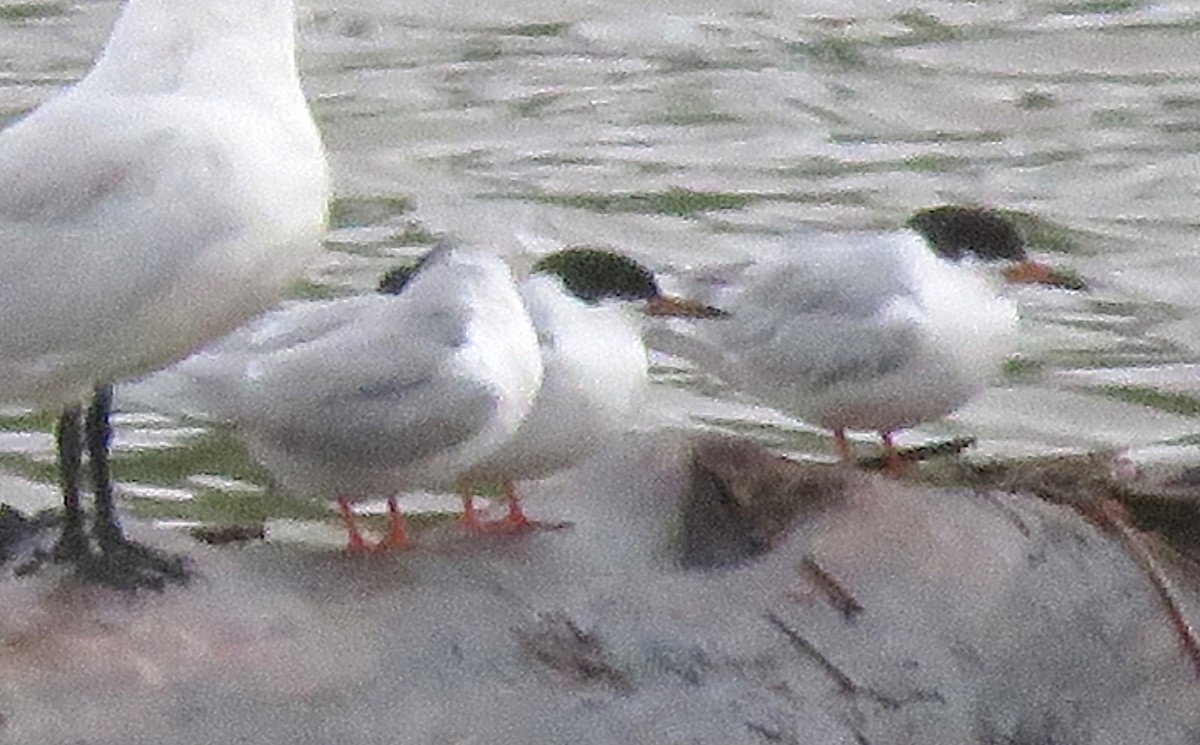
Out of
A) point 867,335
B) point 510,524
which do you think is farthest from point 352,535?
point 867,335

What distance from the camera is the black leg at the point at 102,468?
209 inches

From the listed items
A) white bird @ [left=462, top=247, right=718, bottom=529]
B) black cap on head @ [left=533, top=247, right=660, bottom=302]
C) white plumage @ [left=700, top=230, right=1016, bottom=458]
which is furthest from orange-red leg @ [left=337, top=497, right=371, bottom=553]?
white plumage @ [left=700, top=230, right=1016, bottom=458]

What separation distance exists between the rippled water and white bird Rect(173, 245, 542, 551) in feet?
10.0

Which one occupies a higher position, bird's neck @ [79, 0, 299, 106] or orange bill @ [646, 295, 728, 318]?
bird's neck @ [79, 0, 299, 106]

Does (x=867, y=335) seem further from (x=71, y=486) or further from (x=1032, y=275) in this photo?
(x=71, y=486)

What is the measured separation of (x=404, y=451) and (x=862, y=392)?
3.95ft

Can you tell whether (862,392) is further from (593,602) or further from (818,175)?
(818,175)

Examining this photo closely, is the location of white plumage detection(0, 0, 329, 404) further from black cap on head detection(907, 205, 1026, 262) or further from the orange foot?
black cap on head detection(907, 205, 1026, 262)

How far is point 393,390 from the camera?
5715 mm

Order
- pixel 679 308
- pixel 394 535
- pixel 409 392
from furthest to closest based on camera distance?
pixel 679 308, pixel 409 392, pixel 394 535

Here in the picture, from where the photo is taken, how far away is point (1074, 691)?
545cm

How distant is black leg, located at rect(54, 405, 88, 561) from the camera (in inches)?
205

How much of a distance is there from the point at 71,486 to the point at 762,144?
7332 mm

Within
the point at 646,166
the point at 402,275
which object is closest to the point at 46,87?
the point at 646,166
